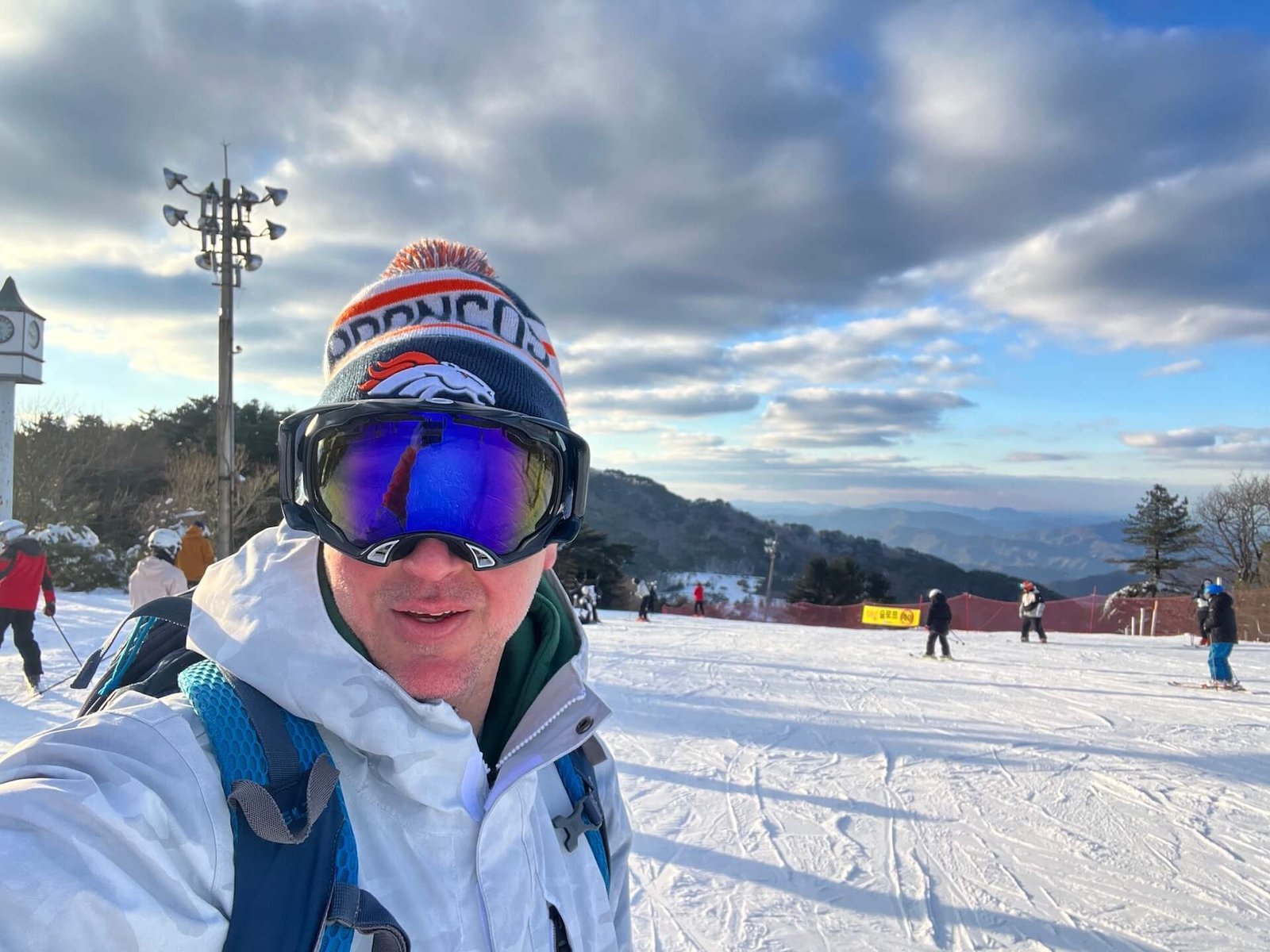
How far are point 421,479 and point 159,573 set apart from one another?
7164mm

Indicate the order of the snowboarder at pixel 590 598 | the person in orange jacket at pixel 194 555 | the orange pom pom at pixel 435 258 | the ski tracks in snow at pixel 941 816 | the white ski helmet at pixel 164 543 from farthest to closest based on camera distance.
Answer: the snowboarder at pixel 590 598 < the person in orange jacket at pixel 194 555 < the white ski helmet at pixel 164 543 < the ski tracks in snow at pixel 941 816 < the orange pom pom at pixel 435 258

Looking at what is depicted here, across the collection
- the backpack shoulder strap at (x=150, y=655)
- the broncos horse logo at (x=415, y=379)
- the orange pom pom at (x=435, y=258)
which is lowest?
the backpack shoulder strap at (x=150, y=655)

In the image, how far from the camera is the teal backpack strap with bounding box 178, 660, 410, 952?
0.87m

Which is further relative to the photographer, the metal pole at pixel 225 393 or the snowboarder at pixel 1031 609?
the snowboarder at pixel 1031 609

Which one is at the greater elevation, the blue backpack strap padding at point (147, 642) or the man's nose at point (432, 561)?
the man's nose at point (432, 561)

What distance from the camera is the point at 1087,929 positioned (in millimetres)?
3811

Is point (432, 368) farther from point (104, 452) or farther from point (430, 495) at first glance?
point (104, 452)

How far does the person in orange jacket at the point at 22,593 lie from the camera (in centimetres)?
777

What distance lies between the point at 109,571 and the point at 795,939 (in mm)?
23488

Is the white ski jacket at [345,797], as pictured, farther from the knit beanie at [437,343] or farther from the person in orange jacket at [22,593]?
the person in orange jacket at [22,593]

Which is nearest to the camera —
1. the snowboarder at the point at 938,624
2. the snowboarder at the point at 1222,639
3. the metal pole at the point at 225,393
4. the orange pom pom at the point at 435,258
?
the orange pom pom at the point at 435,258

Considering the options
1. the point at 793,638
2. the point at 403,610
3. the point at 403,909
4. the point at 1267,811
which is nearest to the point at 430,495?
the point at 403,610

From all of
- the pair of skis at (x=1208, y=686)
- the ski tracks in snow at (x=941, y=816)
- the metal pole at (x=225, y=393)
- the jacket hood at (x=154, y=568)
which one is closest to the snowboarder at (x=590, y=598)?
the ski tracks in snow at (x=941, y=816)

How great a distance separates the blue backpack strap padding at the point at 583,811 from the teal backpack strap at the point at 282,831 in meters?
0.49
